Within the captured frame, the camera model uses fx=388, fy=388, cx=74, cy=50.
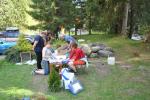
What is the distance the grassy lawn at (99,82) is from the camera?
10.7 metres

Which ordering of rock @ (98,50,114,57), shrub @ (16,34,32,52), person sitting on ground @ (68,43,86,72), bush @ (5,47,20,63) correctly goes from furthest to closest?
rock @ (98,50,114,57)
shrub @ (16,34,32,52)
bush @ (5,47,20,63)
person sitting on ground @ (68,43,86,72)

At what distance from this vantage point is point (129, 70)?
14.6 meters

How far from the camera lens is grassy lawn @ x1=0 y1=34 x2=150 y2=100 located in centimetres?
1070

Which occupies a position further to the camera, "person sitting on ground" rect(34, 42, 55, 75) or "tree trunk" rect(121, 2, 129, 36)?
"tree trunk" rect(121, 2, 129, 36)

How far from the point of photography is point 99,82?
41.0 feet

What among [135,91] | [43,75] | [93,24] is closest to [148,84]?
[135,91]

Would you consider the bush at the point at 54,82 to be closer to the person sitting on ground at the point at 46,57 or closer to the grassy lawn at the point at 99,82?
the grassy lawn at the point at 99,82

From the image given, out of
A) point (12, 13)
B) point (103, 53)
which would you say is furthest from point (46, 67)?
point (12, 13)

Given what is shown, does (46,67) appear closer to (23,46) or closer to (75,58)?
(75,58)

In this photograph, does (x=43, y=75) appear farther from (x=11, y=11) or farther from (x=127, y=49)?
(x=11, y=11)

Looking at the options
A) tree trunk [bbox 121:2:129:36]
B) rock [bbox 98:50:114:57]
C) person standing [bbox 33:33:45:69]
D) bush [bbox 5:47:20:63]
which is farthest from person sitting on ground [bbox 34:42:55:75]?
tree trunk [bbox 121:2:129:36]

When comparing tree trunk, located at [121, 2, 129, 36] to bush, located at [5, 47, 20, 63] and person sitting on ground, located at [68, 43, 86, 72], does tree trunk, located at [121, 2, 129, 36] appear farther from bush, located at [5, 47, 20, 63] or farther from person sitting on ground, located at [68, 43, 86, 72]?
person sitting on ground, located at [68, 43, 86, 72]

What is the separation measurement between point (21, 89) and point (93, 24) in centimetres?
3447

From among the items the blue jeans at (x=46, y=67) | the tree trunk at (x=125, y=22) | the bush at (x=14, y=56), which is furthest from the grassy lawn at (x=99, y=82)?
the tree trunk at (x=125, y=22)
